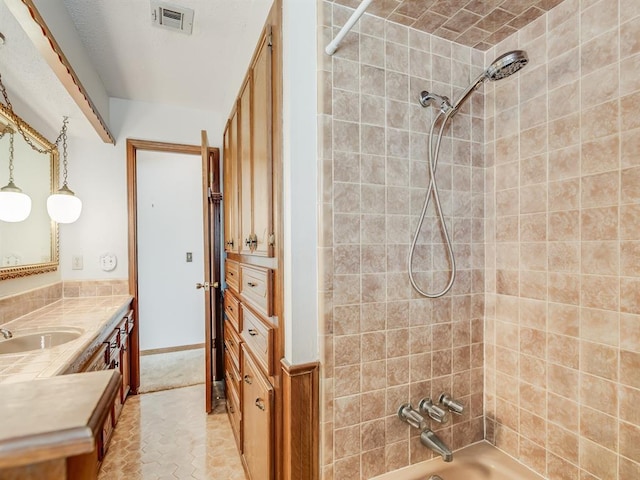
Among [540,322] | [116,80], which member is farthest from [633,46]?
[116,80]

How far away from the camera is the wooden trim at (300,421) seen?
3.87 feet

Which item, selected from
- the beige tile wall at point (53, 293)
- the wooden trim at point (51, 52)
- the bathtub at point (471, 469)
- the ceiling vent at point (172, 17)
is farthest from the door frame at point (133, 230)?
the bathtub at point (471, 469)

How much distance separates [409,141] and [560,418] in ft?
4.12

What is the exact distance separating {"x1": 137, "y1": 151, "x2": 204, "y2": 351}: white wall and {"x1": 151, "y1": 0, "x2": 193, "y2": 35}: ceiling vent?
2.10 m

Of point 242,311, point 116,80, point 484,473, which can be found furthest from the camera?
point 116,80

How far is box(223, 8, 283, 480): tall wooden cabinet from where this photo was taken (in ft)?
4.27

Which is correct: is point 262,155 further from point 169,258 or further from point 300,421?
point 169,258

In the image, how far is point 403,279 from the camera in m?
1.38

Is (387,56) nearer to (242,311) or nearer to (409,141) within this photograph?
(409,141)

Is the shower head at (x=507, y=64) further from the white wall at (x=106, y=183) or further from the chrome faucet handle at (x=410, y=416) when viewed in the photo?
the white wall at (x=106, y=183)

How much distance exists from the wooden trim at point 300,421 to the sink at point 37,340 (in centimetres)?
124

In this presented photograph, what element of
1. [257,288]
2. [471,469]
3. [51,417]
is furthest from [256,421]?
[51,417]

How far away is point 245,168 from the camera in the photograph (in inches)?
72.2

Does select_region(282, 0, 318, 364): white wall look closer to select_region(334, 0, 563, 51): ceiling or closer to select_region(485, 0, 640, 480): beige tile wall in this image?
select_region(334, 0, 563, 51): ceiling
